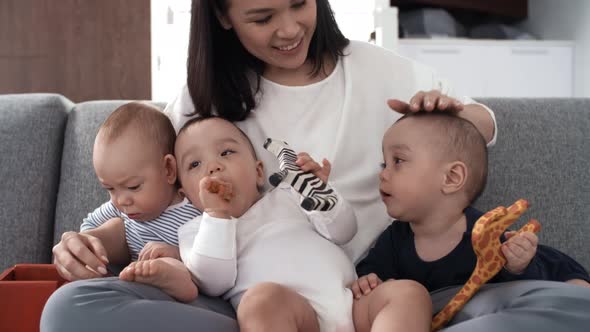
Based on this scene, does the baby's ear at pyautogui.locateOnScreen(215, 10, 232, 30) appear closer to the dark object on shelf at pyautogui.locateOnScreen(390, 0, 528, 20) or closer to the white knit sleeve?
the white knit sleeve

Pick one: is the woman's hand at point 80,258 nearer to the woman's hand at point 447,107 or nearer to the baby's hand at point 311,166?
the baby's hand at point 311,166

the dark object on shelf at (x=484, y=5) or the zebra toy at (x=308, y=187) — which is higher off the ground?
the dark object on shelf at (x=484, y=5)

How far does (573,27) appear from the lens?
12.2 ft

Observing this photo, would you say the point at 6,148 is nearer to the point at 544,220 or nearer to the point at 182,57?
the point at 544,220

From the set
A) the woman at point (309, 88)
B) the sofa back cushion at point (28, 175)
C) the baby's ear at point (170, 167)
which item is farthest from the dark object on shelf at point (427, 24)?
the baby's ear at point (170, 167)

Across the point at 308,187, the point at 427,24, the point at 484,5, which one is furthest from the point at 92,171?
the point at 484,5

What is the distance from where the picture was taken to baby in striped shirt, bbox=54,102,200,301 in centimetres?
141

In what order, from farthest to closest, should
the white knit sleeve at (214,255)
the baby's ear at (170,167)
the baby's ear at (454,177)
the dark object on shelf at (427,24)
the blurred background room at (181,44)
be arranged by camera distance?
the dark object on shelf at (427,24) → the blurred background room at (181,44) → the baby's ear at (170,167) → the baby's ear at (454,177) → the white knit sleeve at (214,255)

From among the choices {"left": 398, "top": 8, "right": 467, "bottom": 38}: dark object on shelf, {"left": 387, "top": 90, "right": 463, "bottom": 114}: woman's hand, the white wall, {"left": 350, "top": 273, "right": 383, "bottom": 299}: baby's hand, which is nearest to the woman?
{"left": 387, "top": 90, "right": 463, "bottom": 114}: woman's hand

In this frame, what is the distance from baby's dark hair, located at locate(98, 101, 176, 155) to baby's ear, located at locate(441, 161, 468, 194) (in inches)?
21.9

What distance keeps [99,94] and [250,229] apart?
227 centimetres

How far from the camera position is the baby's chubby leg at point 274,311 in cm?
113

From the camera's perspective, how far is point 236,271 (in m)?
1.32

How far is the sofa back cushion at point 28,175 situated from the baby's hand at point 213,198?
744 millimetres
